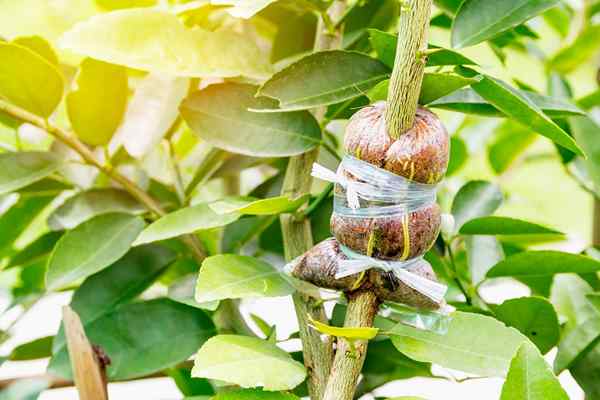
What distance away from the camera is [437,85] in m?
0.34

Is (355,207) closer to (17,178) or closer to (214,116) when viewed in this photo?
(214,116)

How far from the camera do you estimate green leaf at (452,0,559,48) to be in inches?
15.2

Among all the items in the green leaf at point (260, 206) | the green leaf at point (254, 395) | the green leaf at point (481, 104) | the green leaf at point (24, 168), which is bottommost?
the green leaf at point (254, 395)

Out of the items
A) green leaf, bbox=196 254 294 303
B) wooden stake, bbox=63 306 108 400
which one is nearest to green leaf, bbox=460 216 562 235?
green leaf, bbox=196 254 294 303

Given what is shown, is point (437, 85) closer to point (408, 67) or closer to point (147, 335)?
point (408, 67)

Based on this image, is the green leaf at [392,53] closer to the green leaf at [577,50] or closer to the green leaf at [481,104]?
the green leaf at [481,104]

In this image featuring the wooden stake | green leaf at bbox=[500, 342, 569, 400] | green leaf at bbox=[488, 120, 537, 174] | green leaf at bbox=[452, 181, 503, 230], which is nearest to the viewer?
green leaf at bbox=[500, 342, 569, 400]

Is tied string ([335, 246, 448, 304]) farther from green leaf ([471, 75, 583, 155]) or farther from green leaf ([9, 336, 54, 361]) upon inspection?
green leaf ([9, 336, 54, 361])

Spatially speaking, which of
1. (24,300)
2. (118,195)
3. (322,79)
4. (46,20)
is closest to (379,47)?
(322,79)

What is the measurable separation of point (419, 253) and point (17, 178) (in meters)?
0.27

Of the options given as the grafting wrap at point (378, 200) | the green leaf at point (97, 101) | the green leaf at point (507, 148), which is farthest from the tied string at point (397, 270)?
the green leaf at point (507, 148)

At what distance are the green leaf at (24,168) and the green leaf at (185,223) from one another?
0.37ft

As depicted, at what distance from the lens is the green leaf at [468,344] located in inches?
13.3

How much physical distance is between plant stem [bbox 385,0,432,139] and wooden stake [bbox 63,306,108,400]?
20 centimetres
